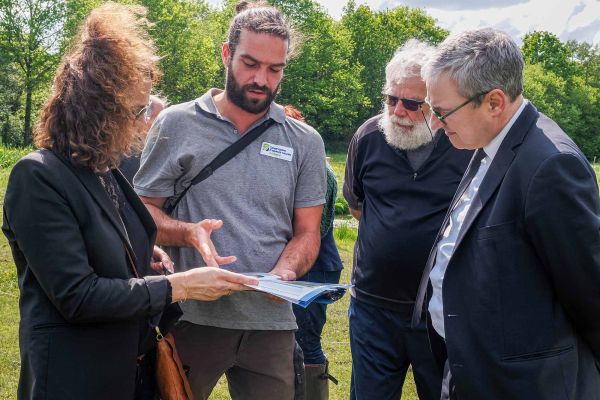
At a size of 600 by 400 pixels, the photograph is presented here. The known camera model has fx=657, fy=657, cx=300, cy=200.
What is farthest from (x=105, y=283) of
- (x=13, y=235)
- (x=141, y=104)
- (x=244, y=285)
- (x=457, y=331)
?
(x=457, y=331)

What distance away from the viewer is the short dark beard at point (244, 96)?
3105 mm

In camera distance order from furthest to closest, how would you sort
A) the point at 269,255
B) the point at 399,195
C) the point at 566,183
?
the point at 399,195 → the point at 269,255 → the point at 566,183

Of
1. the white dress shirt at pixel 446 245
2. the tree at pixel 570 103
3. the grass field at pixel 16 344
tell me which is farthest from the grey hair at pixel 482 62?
the tree at pixel 570 103

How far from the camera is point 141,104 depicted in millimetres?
2494

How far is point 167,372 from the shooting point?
2.65m

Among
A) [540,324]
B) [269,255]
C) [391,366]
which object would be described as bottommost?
[391,366]

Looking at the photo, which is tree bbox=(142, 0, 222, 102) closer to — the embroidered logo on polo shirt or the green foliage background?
the green foliage background

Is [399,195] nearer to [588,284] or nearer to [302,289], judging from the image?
[302,289]

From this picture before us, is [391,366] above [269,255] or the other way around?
the other way around

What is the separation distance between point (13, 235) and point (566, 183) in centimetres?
181

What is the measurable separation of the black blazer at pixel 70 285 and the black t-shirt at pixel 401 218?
1497 millimetres

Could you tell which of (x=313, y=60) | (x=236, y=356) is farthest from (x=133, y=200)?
(x=313, y=60)

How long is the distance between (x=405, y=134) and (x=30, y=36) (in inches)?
1820

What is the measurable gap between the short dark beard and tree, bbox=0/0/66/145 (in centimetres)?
4443
